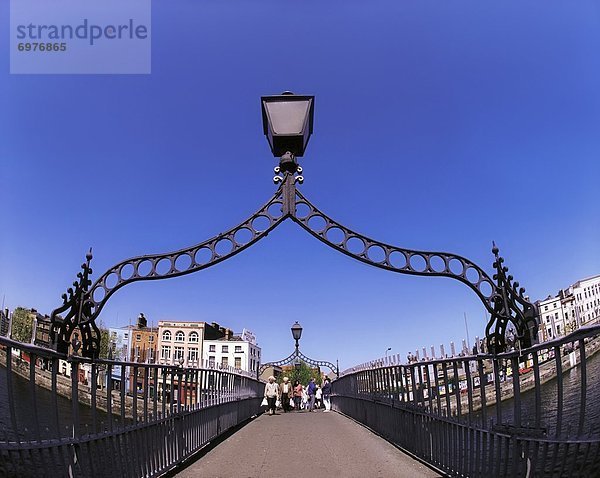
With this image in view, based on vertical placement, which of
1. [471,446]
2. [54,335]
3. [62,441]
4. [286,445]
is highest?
[54,335]

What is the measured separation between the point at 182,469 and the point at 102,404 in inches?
85.3

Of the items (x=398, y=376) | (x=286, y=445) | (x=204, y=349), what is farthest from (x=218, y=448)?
(x=204, y=349)

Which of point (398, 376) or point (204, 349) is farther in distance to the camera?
point (204, 349)

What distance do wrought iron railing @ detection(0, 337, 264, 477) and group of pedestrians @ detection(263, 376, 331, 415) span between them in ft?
32.3

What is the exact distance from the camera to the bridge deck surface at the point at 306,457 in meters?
6.61

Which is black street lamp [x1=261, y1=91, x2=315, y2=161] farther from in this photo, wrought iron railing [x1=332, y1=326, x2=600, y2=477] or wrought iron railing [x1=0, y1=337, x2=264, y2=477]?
wrought iron railing [x1=332, y1=326, x2=600, y2=477]

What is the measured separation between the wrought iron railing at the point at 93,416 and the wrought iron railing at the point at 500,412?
11.6ft

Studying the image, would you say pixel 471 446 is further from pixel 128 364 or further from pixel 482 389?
pixel 128 364

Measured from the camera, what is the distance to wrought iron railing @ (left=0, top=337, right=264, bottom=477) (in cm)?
370

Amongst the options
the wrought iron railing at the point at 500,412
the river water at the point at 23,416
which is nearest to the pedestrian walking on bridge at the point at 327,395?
the wrought iron railing at the point at 500,412

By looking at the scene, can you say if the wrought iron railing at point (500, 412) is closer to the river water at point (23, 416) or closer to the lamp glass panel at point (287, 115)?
the lamp glass panel at point (287, 115)

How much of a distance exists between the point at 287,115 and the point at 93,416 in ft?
13.8

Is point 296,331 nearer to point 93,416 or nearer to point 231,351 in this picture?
point 93,416

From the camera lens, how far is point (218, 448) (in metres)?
9.00
